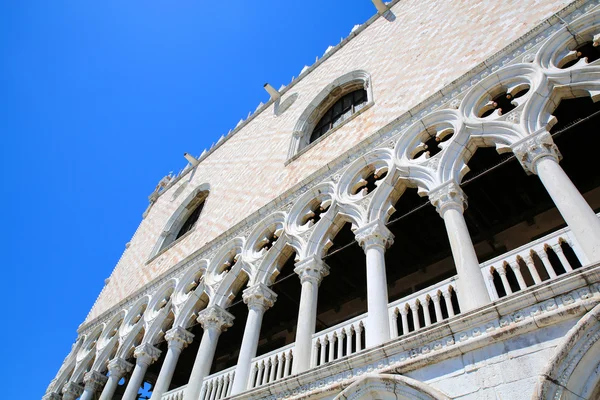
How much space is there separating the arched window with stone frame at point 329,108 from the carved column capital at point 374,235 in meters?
3.63

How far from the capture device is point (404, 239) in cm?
692

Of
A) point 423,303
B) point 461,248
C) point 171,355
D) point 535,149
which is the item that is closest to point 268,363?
point 423,303

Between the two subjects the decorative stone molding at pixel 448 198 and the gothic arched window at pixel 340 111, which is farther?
the gothic arched window at pixel 340 111

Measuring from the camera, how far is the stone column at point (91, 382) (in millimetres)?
8820

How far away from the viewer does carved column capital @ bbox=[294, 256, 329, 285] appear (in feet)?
19.2

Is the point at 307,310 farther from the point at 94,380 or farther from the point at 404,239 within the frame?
the point at 94,380

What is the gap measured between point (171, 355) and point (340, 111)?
18.3ft

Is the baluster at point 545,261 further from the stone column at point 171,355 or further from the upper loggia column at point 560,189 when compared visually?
the stone column at point 171,355

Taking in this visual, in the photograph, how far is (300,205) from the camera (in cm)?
717

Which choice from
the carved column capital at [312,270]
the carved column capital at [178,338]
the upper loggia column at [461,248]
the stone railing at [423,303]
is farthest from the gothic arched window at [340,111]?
the stone railing at [423,303]

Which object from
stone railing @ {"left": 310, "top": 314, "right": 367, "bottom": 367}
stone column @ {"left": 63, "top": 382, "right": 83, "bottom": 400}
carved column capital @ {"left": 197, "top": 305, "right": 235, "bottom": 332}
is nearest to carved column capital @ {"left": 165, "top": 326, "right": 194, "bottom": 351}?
carved column capital @ {"left": 197, "top": 305, "right": 235, "bottom": 332}

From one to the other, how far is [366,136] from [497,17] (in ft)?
8.64

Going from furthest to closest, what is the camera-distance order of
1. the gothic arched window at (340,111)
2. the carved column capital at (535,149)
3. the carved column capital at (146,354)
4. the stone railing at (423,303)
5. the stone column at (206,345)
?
the gothic arched window at (340,111), the carved column capital at (146,354), the stone column at (206,345), the carved column capital at (535,149), the stone railing at (423,303)

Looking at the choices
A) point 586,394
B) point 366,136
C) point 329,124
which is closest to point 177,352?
point 366,136
